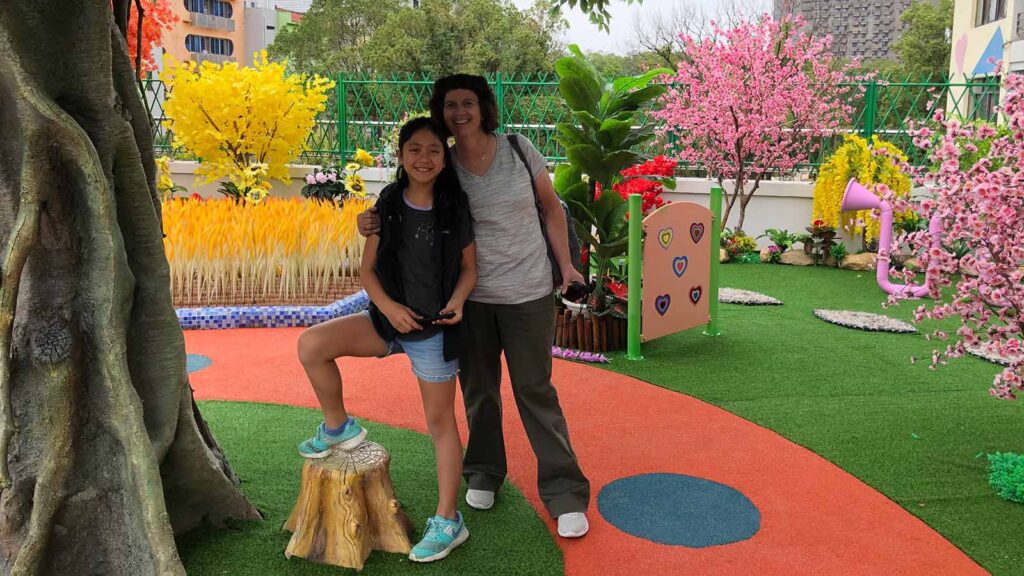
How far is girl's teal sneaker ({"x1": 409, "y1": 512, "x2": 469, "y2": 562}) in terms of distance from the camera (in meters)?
2.76

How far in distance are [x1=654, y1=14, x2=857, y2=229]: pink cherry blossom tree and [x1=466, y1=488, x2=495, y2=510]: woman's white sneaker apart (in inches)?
318

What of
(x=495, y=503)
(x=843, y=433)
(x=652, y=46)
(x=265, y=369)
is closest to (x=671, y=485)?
(x=495, y=503)

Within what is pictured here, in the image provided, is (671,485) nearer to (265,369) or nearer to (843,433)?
(843,433)

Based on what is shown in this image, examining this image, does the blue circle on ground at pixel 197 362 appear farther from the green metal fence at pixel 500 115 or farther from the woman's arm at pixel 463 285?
the green metal fence at pixel 500 115

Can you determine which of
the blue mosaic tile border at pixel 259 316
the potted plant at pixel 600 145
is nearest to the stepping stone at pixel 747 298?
the potted plant at pixel 600 145

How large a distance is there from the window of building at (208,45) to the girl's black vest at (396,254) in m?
41.8

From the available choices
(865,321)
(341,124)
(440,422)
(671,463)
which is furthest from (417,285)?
(341,124)

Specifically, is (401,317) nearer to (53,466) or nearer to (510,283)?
(510,283)

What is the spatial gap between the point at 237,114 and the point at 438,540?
26.1 ft

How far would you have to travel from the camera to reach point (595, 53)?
38875 mm

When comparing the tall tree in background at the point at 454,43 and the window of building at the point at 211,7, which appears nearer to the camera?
the tall tree in background at the point at 454,43

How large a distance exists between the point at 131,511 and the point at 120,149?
1049 millimetres

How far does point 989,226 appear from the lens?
11.6 feet

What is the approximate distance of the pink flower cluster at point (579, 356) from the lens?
5562 mm
